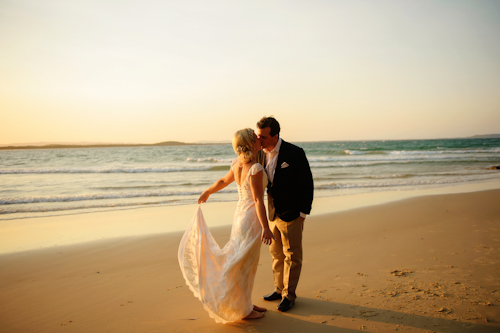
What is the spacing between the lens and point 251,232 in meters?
3.16

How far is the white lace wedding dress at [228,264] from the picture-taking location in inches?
119

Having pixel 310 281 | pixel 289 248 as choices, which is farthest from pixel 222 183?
pixel 310 281

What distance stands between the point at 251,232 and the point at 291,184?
0.68 metres

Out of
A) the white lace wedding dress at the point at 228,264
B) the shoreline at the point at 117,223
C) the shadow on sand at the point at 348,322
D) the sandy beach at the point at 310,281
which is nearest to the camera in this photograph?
the shadow on sand at the point at 348,322

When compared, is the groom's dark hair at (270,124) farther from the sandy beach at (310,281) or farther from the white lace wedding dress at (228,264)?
the sandy beach at (310,281)

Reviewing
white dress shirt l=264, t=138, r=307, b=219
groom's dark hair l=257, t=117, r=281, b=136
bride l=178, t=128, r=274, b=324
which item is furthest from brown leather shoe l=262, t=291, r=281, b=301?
groom's dark hair l=257, t=117, r=281, b=136

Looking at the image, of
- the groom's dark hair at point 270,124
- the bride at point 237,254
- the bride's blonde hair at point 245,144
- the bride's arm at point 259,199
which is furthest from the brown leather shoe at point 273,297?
the groom's dark hair at point 270,124

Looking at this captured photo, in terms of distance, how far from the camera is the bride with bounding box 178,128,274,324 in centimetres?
303

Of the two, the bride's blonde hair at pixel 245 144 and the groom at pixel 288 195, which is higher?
the bride's blonde hair at pixel 245 144

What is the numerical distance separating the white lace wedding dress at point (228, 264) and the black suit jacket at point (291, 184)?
23 cm

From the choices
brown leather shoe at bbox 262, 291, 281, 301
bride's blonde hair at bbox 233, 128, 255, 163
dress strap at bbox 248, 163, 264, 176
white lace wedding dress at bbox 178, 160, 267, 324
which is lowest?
brown leather shoe at bbox 262, 291, 281, 301

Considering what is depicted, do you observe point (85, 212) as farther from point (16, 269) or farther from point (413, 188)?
point (413, 188)

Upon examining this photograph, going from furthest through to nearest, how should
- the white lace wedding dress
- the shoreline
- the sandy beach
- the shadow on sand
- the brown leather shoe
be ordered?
the shoreline → the brown leather shoe → the sandy beach → the white lace wedding dress → the shadow on sand

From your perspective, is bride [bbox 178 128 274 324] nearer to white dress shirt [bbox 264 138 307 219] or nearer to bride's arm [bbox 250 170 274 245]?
bride's arm [bbox 250 170 274 245]
